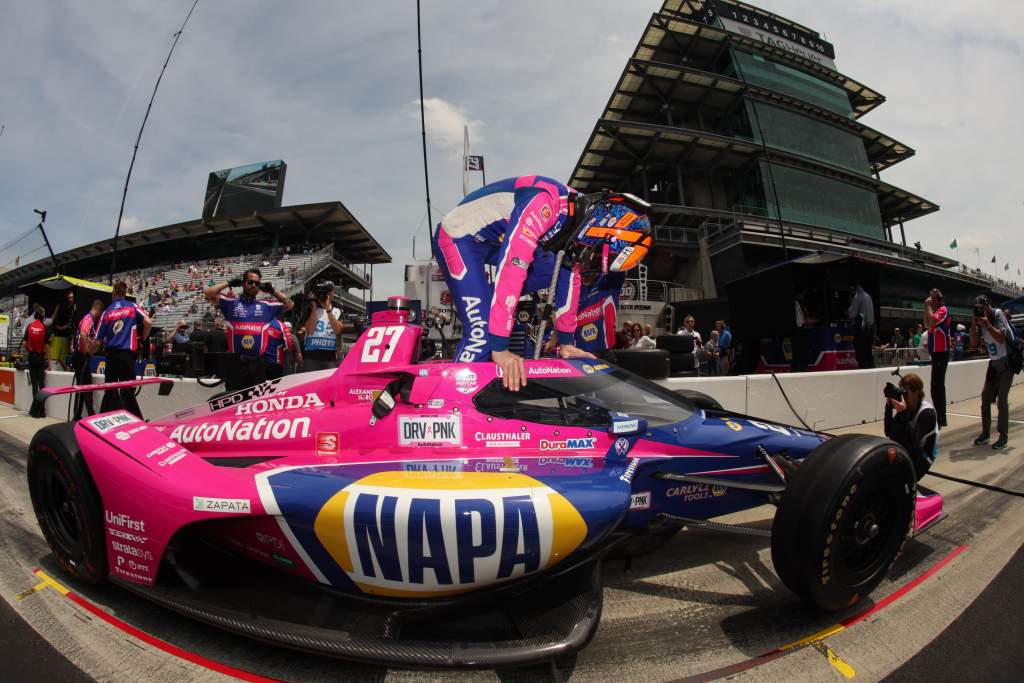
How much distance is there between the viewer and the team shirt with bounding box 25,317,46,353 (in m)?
7.42

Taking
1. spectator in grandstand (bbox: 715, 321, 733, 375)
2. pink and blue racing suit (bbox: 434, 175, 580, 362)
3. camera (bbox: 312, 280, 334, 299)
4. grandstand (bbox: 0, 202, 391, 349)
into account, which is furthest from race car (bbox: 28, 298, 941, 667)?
grandstand (bbox: 0, 202, 391, 349)

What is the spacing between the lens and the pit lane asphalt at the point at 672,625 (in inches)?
64.1

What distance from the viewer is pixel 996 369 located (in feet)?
15.7

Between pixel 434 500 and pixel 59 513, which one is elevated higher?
pixel 434 500

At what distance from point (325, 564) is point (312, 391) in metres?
1.08

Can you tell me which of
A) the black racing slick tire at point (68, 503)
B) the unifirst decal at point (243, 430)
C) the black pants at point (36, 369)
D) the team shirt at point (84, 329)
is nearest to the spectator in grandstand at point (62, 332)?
the black pants at point (36, 369)

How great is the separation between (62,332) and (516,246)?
11.4m

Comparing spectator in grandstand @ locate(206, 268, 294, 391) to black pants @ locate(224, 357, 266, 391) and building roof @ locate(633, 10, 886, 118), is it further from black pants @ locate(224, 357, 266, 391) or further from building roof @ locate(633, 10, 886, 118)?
building roof @ locate(633, 10, 886, 118)

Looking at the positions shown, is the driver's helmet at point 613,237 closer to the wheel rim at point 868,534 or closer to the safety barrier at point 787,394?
the safety barrier at point 787,394

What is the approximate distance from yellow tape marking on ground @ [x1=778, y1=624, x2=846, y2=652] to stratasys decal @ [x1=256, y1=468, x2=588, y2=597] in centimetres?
90

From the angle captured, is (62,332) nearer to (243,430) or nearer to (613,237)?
(243,430)

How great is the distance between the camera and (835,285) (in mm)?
8867

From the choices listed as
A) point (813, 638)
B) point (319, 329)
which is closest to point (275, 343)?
point (319, 329)

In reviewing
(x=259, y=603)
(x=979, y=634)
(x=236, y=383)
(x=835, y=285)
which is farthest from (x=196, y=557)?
(x=835, y=285)
